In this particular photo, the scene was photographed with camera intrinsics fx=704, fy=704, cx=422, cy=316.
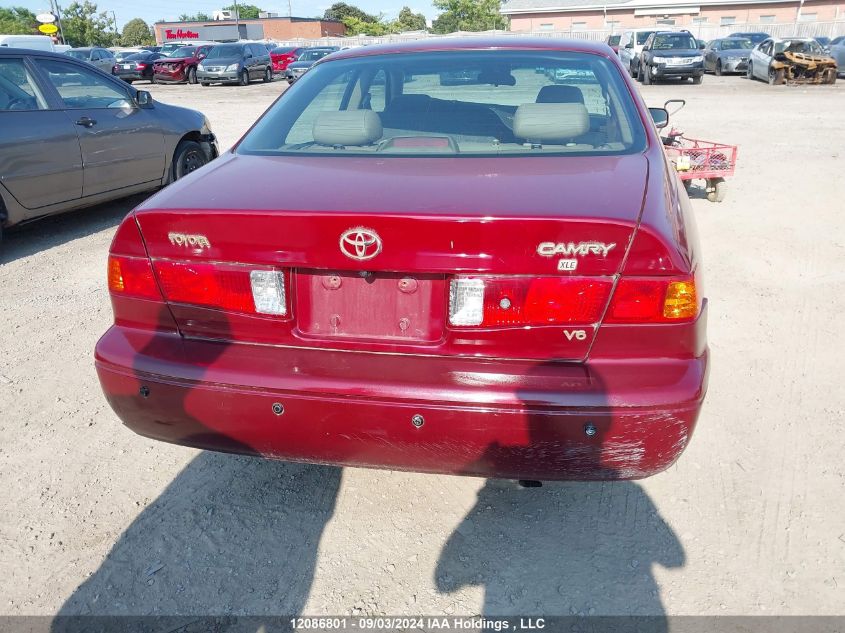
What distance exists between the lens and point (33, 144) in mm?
5391

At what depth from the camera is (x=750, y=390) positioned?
3377 mm

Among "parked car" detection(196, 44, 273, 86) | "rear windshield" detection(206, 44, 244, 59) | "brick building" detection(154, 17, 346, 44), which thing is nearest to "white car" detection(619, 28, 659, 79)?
"parked car" detection(196, 44, 273, 86)

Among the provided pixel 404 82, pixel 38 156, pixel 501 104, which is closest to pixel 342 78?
pixel 404 82

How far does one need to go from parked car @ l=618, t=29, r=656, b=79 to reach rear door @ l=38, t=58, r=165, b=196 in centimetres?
2039

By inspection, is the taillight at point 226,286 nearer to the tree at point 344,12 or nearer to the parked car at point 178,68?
the parked car at point 178,68

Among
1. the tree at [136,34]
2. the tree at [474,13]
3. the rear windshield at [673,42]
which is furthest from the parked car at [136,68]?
the tree at [136,34]

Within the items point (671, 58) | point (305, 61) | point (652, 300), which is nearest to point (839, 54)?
point (671, 58)

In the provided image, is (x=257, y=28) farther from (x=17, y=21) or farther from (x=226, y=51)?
(x=226, y=51)

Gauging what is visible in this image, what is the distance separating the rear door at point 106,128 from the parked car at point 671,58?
18.7 m

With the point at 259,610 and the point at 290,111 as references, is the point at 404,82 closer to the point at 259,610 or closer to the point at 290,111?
the point at 290,111

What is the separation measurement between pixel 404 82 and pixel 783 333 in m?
2.53

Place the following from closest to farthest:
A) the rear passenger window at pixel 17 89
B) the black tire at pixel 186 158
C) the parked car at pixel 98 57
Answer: the rear passenger window at pixel 17 89, the black tire at pixel 186 158, the parked car at pixel 98 57

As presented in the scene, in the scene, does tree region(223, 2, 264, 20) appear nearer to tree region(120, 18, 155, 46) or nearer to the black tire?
tree region(120, 18, 155, 46)

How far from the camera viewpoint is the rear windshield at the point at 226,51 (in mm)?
25859
